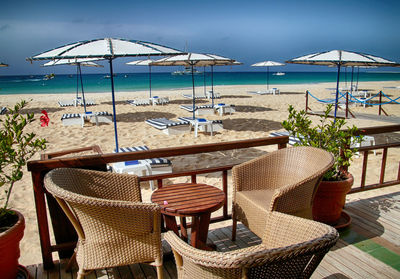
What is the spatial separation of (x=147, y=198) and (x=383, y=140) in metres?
6.64

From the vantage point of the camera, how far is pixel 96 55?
424cm

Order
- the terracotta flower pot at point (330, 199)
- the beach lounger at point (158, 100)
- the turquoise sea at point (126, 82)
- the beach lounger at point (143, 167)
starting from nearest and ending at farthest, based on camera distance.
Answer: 1. the terracotta flower pot at point (330, 199)
2. the beach lounger at point (143, 167)
3. the beach lounger at point (158, 100)
4. the turquoise sea at point (126, 82)

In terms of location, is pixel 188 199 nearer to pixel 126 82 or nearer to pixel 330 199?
pixel 330 199

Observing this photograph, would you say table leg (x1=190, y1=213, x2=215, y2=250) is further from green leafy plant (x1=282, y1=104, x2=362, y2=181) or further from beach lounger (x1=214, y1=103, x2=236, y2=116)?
beach lounger (x1=214, y1=103, x2=236, y2=116)

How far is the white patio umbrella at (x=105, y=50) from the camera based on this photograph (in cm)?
424

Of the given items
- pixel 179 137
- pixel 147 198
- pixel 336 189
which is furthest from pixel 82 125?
pixel 336 189

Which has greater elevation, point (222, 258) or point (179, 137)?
point (222, 258)

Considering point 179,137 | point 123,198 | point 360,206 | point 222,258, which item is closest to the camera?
point 222,258

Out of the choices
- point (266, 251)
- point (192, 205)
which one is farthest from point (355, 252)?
point (266, 251)

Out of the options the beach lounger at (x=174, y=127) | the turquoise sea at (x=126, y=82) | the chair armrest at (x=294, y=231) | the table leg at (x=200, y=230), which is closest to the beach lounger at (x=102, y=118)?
the beach lounger at (x=174, y=127)

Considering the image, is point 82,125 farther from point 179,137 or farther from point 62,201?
point 62,201

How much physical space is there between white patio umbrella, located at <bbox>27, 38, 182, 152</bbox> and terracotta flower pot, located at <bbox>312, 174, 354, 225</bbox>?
8.94 ft

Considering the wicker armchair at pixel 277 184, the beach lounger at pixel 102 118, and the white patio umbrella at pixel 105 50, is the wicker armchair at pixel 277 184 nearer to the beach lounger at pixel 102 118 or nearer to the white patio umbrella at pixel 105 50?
the white patio umbrella at pixel 105 50

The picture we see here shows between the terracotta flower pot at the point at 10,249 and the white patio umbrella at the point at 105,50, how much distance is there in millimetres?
2642
